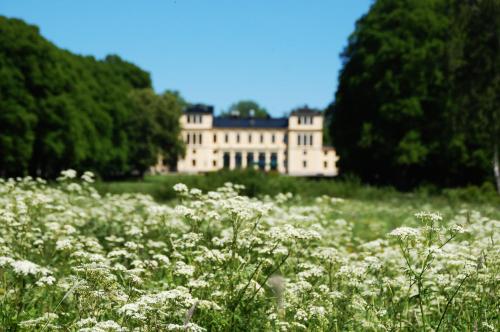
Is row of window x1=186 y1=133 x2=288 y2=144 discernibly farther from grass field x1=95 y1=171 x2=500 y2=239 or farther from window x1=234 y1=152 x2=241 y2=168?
→ grass field x1=95 y1=171 x2=500 y2=239

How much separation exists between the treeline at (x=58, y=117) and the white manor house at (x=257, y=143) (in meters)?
58.0

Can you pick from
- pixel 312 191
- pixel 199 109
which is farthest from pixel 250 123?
pixel 312 191

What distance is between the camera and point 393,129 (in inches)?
1431

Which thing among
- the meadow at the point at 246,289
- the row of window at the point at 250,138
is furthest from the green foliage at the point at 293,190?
the row of window at the point at 250,138

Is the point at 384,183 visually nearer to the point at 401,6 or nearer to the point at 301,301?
the point at 401,6

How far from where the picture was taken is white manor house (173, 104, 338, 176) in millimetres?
116438

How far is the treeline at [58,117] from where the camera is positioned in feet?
125

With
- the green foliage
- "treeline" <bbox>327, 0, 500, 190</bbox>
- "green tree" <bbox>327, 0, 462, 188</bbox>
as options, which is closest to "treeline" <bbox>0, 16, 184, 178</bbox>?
the green foliage

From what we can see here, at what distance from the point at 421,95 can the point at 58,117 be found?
23.3 m

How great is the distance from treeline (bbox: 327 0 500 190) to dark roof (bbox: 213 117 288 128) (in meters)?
77.4

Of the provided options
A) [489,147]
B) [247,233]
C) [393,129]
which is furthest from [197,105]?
[247,233]

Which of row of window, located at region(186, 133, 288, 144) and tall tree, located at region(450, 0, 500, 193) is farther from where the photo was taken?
row of window, located at region(186, 133, 288, 144)

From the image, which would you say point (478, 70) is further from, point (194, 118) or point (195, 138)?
point (194, 118)

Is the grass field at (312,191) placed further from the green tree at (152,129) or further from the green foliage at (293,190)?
the green tree at (152,129)
